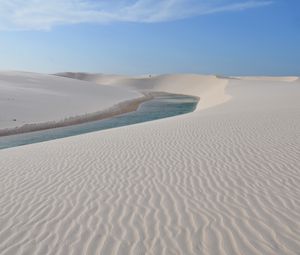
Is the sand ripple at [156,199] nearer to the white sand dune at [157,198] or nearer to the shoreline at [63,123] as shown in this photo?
the white sand dune at [157,198]

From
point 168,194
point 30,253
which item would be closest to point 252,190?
point 168,194

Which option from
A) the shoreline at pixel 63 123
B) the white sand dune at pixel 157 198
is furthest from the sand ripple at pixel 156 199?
the shoreline at pixel 63 123

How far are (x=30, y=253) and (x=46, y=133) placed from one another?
A: 16669 mm

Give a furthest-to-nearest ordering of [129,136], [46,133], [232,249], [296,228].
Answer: [46,133] → [129,136] → [296,228] → [232,249]

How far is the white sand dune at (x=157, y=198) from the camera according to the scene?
4.57 meters

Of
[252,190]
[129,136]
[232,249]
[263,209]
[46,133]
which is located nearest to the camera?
[232,249]

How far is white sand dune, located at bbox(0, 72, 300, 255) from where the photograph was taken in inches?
180

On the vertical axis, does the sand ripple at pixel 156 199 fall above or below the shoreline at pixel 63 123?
above

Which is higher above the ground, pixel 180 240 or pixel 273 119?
pixel 180 240

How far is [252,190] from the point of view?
634 centimetres

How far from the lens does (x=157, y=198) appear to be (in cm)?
620

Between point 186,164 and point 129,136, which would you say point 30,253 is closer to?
point 186,164

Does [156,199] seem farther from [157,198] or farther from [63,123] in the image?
[63,123]

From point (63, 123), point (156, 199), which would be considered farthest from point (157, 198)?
point (63, 123)
